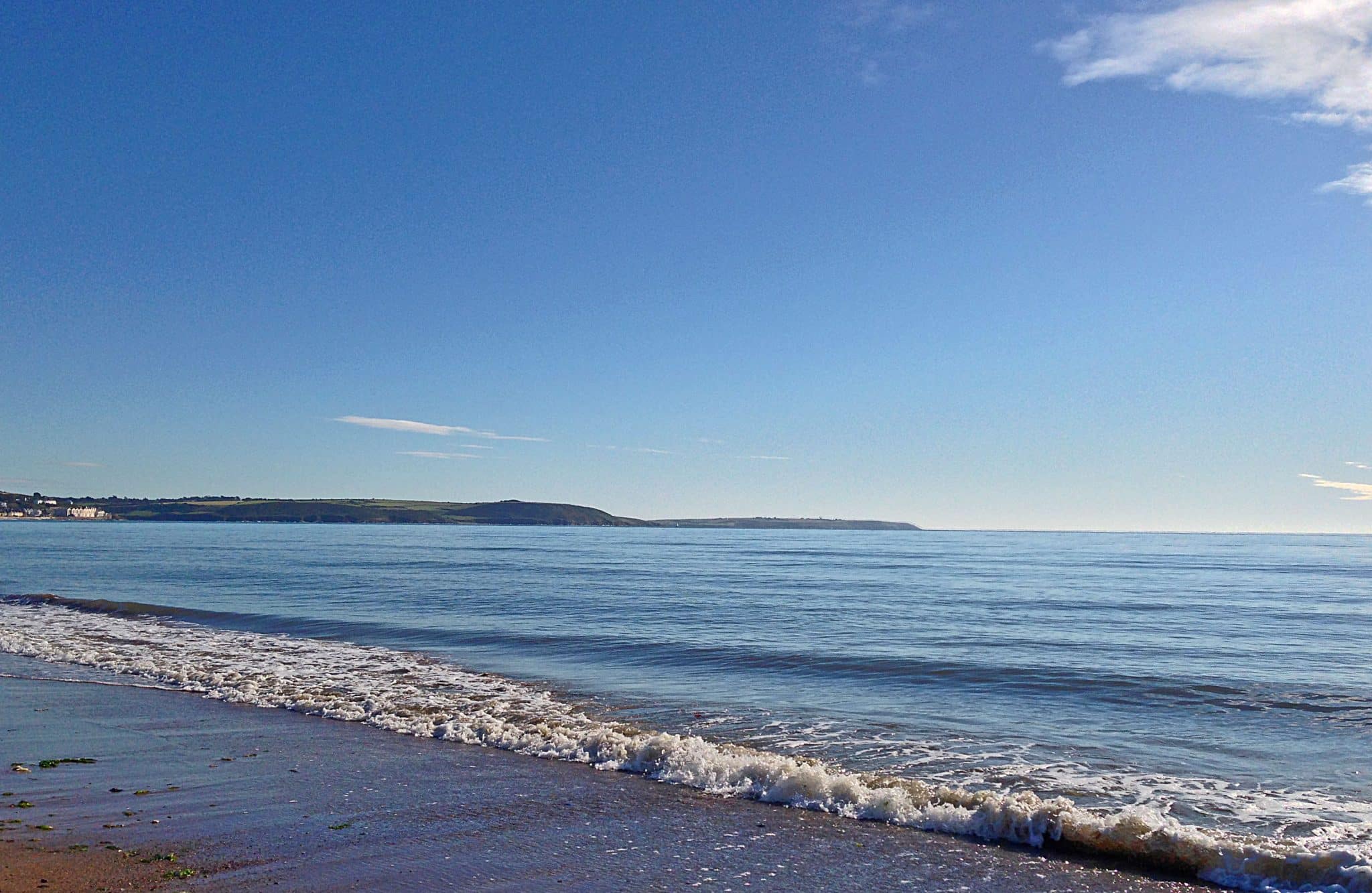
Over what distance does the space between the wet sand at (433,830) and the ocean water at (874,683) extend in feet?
3.17

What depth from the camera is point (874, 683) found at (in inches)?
789

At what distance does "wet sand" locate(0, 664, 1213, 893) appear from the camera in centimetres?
816

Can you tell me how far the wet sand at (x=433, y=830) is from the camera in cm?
816

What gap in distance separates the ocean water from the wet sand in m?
0.97

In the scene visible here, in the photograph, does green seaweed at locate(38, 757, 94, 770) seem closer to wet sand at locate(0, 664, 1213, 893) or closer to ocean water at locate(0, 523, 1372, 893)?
wet sand at locate(0, 664, 1213, 893)

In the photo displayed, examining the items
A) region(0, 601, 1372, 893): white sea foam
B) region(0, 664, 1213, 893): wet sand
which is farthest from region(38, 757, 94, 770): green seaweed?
region(0, 601, 1372, 893): white sea foam

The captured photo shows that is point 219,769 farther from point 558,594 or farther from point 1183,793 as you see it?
point 558,594

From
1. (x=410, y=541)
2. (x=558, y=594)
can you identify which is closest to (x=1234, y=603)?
(x=558, y=594)

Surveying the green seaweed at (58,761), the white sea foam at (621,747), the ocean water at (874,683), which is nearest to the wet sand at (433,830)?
the green seaweed at (58,761)

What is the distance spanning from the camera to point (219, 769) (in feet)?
39.0

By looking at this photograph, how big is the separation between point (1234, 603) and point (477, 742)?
130 ft

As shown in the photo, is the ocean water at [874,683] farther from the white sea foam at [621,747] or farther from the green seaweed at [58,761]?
the green seaweed at [58,761]

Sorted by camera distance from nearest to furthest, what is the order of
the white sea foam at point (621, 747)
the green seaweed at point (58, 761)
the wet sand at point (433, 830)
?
the wet sand at point (433, 830) < the white sea foam at point (621, 747) < the green seaweed at point (58, 761)

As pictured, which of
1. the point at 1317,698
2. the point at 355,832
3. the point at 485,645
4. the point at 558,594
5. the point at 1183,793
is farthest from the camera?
the point at 558,594
